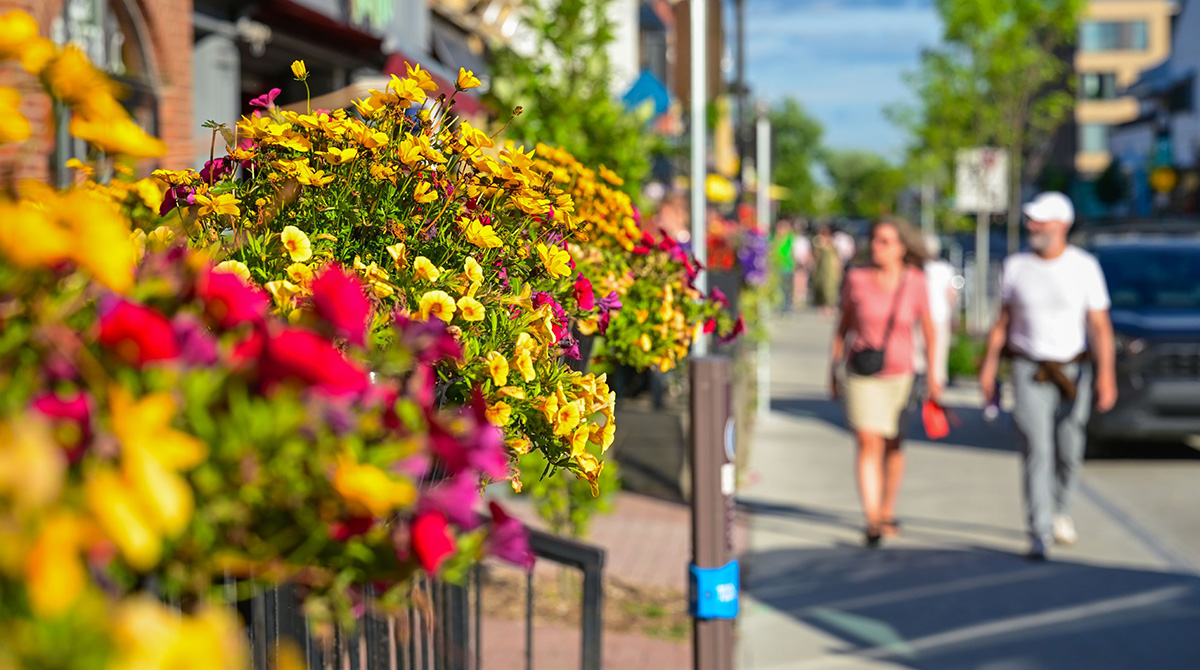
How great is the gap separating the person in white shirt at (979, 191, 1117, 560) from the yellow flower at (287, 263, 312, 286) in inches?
241

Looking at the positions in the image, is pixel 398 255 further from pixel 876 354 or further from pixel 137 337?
pixel 876 354

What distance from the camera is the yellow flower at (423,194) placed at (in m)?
2.25

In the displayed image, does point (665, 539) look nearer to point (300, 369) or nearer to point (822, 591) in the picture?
point (822, 591)

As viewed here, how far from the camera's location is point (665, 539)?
804cm

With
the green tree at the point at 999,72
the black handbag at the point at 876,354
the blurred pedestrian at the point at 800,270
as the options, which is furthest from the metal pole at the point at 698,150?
the blurred pedestrian at the point at 800,270

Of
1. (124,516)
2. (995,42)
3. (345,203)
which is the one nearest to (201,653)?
(124,516)

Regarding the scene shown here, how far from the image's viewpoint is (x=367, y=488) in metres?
1.06

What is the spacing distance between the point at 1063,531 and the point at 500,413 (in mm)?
6438

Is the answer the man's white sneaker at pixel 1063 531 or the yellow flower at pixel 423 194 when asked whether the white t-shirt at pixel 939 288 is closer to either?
the man's white sneaker at pixel 1063 531

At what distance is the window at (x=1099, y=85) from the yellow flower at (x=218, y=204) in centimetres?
9011

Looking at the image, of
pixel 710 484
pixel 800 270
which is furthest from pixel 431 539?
pixel 800 270

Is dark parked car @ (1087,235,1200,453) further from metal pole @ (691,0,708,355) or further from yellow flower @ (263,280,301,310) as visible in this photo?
yellow flower @ (263,280,301,310)

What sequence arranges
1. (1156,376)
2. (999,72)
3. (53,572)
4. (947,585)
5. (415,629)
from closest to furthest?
(53,572) < (415,629) < (947,585) < (1156,376) < (999,72)

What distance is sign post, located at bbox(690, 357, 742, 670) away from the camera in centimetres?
378
